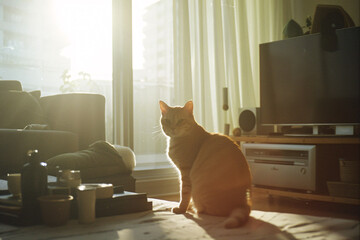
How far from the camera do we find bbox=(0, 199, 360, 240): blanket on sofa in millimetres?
1092

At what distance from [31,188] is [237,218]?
668 mm

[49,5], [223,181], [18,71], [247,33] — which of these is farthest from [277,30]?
[223,181]

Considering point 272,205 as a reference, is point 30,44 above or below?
above

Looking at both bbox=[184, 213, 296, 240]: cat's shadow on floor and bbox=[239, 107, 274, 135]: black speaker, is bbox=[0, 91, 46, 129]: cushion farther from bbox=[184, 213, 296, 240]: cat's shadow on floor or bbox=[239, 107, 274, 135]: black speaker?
bbox=[239, 107, 274, 135]: black speaker

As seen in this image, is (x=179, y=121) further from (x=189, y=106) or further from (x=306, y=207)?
(x=306, y=207)

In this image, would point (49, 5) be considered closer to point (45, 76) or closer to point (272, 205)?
point (45, 76)

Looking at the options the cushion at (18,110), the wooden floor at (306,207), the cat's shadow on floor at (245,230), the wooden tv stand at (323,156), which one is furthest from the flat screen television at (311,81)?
the cushion at (18,110)

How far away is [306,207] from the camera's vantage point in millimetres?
2527

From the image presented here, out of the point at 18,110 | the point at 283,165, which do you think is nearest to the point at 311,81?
the point at 283,165

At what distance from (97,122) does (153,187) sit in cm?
97

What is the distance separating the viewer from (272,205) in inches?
102

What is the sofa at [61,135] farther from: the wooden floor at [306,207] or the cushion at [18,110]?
the wooden floor at [306,207]

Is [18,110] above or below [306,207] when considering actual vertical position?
above

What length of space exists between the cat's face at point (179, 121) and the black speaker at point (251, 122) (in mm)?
1380
